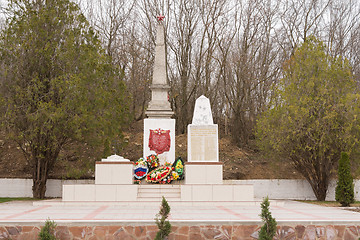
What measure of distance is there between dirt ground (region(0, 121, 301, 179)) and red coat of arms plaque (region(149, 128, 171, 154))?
2.50 meters

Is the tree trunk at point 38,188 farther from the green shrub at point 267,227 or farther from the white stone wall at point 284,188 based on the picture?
the green shrub at point 267,227

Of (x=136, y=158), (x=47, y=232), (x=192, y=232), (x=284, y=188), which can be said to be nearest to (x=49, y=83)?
(x=136, y=158)

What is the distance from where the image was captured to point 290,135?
18125mm

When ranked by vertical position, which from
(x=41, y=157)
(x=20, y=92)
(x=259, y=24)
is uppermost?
(x=259, y=24)

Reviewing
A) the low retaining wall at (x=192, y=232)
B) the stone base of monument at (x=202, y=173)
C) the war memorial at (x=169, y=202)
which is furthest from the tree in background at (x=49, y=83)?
the low retaining wall at (x=192, y=232)

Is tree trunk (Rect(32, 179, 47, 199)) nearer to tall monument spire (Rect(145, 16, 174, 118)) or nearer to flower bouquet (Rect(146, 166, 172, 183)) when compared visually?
flower bouquet (Rect(146, 166, 172, 183))

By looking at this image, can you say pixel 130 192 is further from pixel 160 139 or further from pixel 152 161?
pixel 160 139

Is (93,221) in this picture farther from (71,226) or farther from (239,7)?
Result: (239,7)

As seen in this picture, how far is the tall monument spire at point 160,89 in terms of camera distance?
62.9 feet

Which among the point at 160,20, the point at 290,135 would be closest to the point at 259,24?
the point at 160,20

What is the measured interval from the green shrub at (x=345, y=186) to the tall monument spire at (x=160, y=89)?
794cm

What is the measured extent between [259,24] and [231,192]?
1486 centimetres

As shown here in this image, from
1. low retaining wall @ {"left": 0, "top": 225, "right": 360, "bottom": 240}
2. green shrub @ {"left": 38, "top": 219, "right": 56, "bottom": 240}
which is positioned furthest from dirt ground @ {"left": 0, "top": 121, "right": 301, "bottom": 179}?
green shrub @ {"left": 38, "top": 219, "right": 56, "bottom": 240}

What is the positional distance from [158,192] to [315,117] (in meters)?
8.23
